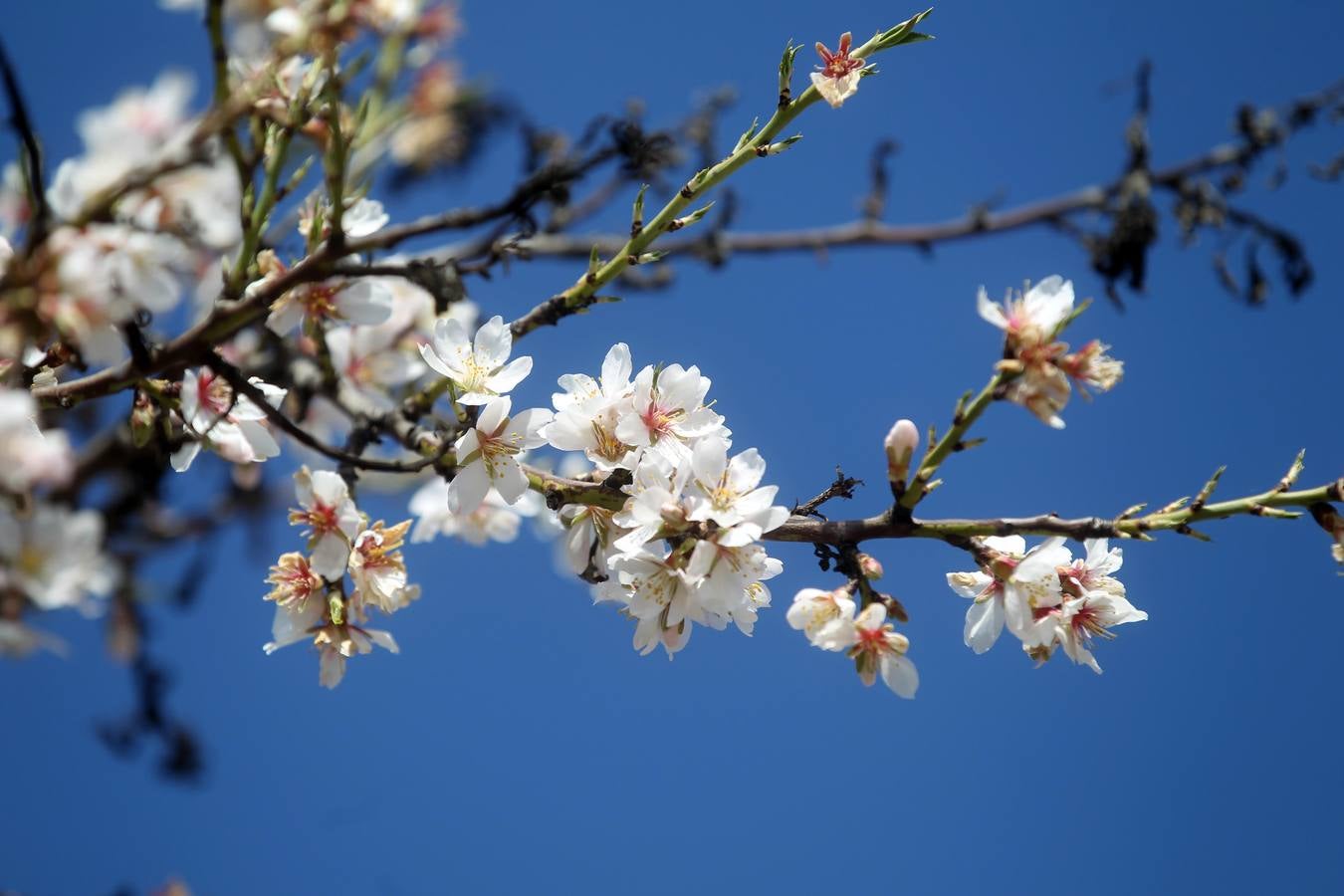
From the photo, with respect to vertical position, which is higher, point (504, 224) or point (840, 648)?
point (504, 224)

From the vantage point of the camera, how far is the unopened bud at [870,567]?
1.72m

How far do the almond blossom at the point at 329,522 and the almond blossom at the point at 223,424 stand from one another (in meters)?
0.11

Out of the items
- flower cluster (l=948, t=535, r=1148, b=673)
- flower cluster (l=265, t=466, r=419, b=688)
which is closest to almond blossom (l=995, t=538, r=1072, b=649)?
flower cluster (l=948, t=535, r=1148, b=673)

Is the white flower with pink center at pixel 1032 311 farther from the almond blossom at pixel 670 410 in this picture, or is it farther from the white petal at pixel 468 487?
the white petal at pixel 468 487

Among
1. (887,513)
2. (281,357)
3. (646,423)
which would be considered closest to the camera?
(887,513)

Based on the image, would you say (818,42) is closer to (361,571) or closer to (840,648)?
(840,648)

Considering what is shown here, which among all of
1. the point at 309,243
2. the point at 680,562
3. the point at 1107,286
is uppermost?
the point at 1107,286

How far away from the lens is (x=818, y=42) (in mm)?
1752

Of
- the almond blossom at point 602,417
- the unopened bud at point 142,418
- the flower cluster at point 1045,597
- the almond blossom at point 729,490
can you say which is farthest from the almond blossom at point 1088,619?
the unopened bud at point 142,418

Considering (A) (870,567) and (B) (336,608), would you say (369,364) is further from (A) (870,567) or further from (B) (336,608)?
(A) (870,567)

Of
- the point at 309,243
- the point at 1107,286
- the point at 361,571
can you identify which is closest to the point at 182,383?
the point at 309,243

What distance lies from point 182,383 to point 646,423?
0.80m

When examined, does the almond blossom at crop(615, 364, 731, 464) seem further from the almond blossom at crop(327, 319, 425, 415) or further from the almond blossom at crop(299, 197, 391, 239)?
the almond blossom at crop(327, 319, 425, 415)

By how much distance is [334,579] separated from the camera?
6.29 feet
